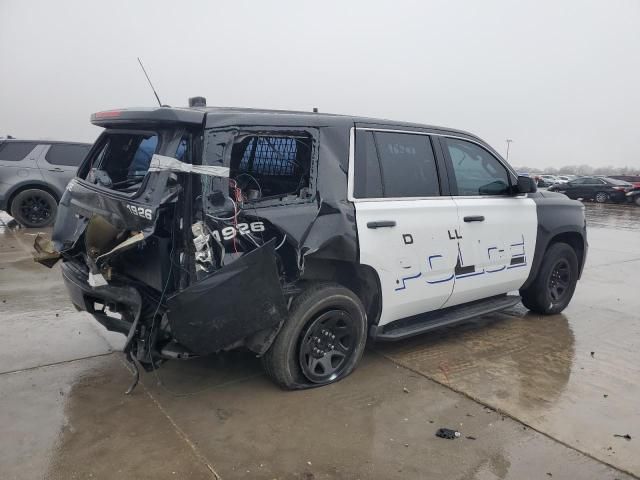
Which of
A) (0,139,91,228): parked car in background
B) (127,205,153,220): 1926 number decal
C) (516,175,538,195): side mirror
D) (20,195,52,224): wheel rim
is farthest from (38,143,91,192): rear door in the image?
(516,175,538,195): side mirror

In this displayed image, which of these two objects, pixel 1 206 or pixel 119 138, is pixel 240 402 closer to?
pixel 119 138

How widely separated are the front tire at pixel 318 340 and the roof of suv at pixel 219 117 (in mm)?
1119

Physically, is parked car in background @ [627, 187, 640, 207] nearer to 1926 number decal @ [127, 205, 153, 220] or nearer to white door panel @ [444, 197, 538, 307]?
white door panel @ [444, 197, 538, 307]

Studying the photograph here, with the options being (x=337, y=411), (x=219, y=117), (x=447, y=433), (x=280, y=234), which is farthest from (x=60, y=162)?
(x=447, y=433)

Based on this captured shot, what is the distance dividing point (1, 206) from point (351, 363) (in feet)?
29.7

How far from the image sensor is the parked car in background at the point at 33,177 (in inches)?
399

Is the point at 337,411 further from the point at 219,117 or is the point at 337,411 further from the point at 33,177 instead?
the point at 33,177

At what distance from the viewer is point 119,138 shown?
12.9 feet

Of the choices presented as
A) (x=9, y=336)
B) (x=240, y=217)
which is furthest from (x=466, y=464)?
(x=9, y=336)

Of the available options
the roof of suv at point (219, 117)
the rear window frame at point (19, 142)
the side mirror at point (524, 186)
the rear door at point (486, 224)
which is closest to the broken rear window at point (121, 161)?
the roof of suv at point (219, 117)

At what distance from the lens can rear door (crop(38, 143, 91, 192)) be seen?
1036cm

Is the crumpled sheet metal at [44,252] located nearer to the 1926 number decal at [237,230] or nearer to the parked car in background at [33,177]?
the 1926 number decal at [237,230]

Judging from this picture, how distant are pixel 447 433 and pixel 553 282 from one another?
3005 mm

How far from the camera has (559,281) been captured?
18.3ft
